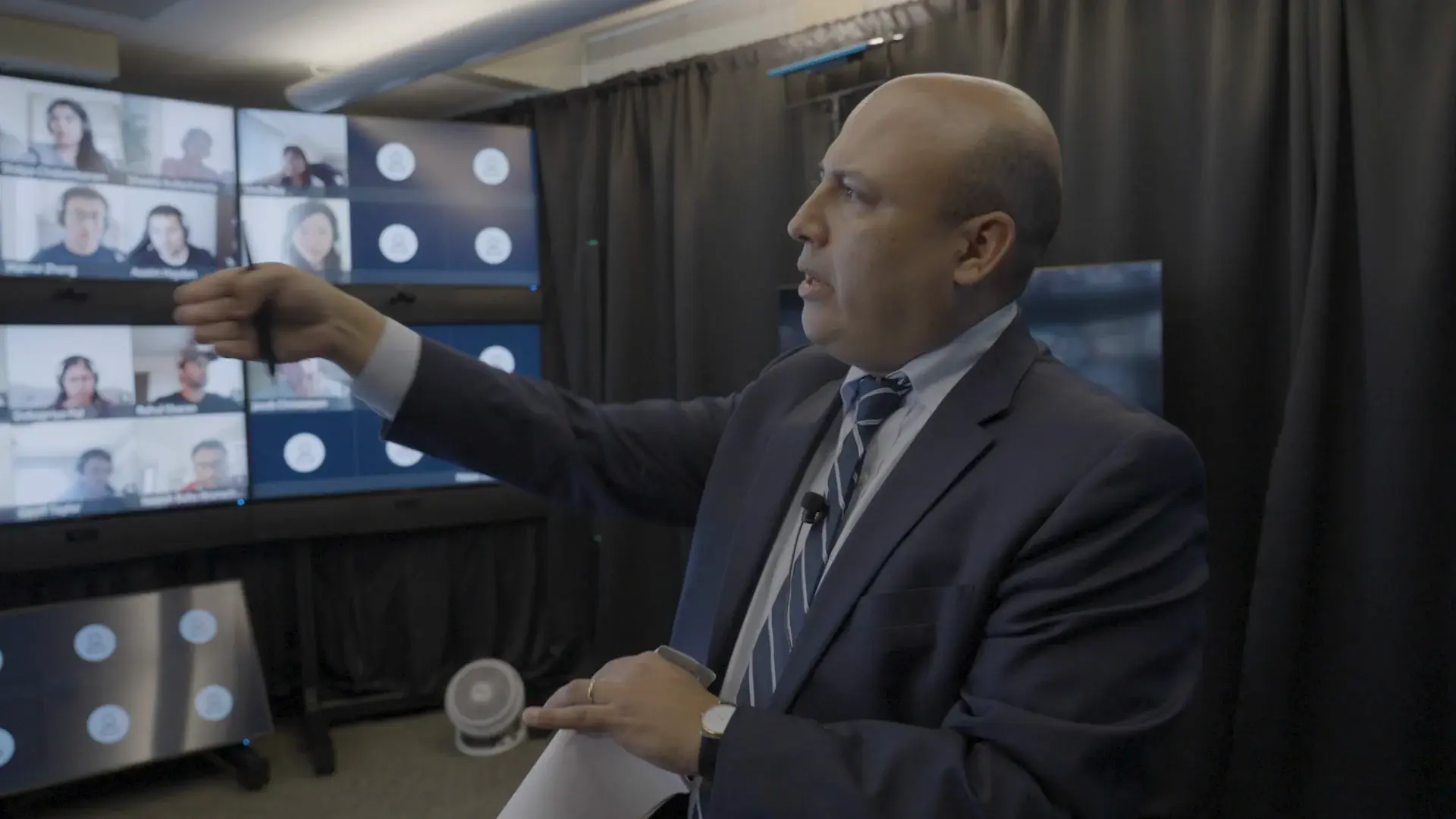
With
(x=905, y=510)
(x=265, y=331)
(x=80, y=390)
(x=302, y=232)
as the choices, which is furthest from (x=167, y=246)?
(x=905, y=510)

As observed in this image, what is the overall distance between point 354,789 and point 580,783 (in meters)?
2.46

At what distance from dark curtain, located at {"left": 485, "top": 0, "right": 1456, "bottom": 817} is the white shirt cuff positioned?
193 cm

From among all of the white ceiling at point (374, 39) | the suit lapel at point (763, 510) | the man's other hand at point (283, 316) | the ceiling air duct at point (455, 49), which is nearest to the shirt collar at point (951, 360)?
the suit lapel at point (763, 510)

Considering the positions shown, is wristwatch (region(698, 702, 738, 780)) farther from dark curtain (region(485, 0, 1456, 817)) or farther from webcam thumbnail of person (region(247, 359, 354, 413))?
webcam thumbnail of person (region(247, 359, 354, 413))

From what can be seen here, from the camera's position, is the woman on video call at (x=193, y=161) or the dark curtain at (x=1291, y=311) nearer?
the dark curtain at (x=1291, y=311)

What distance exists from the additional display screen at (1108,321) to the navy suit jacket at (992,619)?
4.38 feet

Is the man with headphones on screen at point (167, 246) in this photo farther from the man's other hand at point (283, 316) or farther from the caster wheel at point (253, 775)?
the man's other hand at point (283, 316)

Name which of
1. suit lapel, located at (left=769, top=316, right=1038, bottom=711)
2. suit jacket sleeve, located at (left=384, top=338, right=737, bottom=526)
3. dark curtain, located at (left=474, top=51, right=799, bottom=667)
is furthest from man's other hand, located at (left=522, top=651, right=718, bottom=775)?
dark curtain, located at (left=474, top=51, right=799, bottom=667)

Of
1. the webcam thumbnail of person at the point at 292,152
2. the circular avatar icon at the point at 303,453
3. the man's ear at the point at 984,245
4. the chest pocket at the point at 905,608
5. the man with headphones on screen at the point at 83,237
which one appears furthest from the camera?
the circular avatar icon at the point at 303,453

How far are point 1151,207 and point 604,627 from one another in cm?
250

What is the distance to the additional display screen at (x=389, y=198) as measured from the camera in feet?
10.6

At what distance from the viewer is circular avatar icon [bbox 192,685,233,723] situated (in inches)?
123

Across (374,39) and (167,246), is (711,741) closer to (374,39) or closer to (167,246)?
(167,246)

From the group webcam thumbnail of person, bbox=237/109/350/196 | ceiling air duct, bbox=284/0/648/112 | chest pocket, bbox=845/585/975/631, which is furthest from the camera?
webcam thumbnail of person, bbox=237/109/350/196
